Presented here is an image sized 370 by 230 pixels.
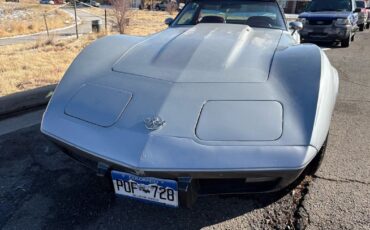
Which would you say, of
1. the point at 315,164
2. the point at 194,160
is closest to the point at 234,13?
the point at 315,164

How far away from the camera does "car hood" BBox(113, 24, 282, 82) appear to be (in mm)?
2172

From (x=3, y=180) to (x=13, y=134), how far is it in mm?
880

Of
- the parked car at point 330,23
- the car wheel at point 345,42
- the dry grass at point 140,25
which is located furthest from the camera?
the dry grass at point 140,25

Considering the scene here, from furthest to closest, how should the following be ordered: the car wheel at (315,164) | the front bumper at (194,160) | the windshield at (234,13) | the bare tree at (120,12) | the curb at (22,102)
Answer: the bare tree at (120,12) < the curb at (22,102) < the windshield at (234,13) < the car wheel at (315,164) < the front bumper at (194,160)

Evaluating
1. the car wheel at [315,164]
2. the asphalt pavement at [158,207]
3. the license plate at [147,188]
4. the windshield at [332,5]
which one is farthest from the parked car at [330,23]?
the license plate at [147,188]

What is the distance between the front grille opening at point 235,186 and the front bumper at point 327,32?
8085mm

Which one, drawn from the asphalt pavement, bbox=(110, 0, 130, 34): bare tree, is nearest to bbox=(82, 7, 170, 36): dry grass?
bbox=(110, 0, 130, 34): bare tree

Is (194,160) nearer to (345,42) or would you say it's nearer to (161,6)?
(345,42)

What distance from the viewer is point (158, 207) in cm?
228

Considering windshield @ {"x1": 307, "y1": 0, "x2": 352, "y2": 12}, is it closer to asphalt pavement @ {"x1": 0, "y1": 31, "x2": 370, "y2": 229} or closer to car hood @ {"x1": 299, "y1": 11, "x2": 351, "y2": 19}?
car hood @ {"x1": 299, "y1": 11, "x2": 351, "y2": 19}

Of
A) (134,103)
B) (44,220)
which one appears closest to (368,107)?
(134,103)

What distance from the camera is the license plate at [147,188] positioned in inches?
70.1

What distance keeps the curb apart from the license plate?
2.49 meters

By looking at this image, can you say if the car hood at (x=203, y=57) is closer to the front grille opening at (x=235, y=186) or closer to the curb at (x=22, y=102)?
the front grille opening at (x=235, y=186)
